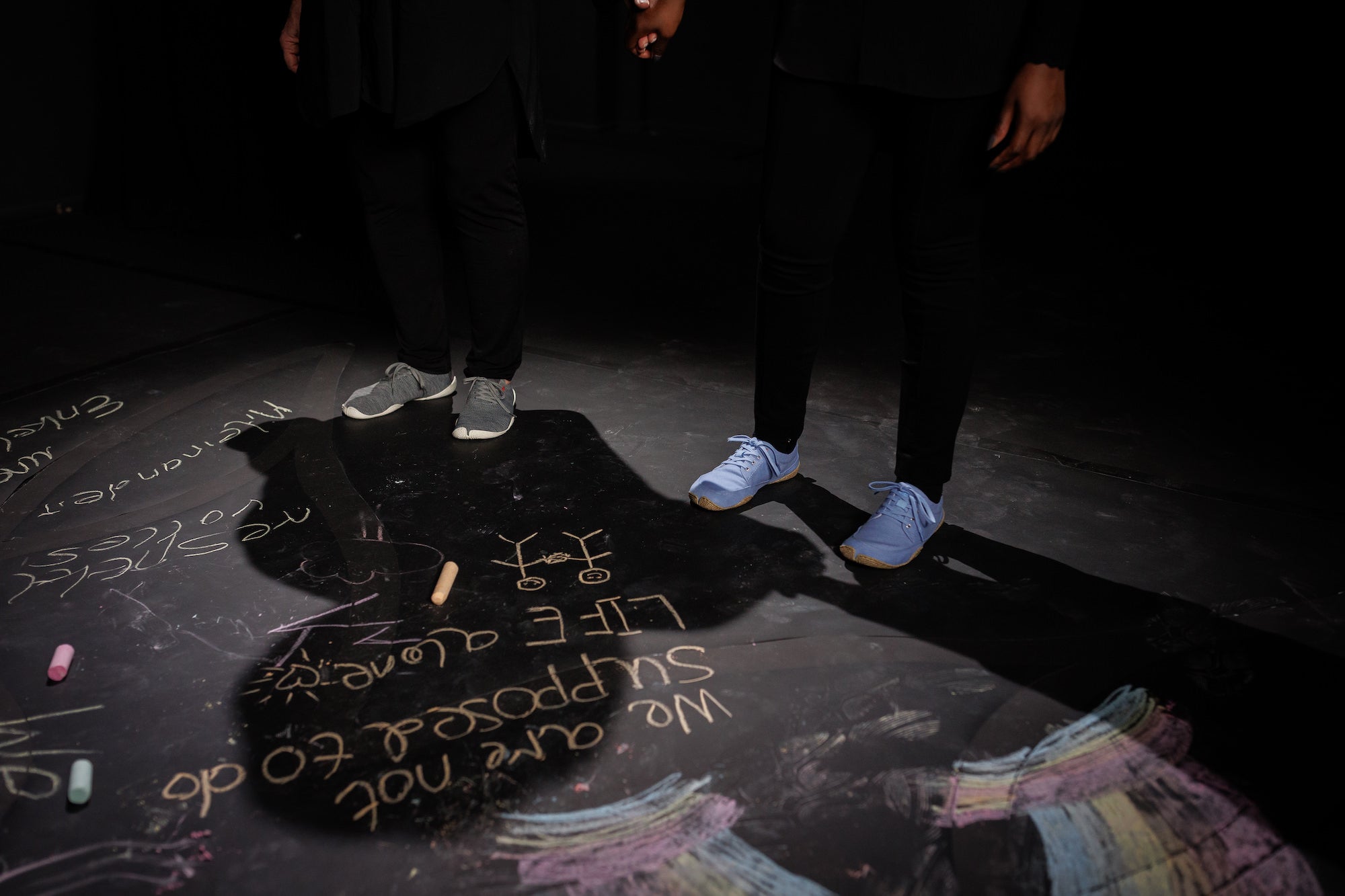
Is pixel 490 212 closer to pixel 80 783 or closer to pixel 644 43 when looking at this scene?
pixel 644 43

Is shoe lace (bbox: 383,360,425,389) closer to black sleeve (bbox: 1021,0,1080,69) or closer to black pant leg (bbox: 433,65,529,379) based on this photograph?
black pant leg (bbox: 433,65,529,379)

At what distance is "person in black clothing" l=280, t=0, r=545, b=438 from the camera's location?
1.63 m

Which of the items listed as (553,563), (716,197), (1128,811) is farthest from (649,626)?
(716,197)

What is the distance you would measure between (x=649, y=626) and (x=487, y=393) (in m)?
0.77

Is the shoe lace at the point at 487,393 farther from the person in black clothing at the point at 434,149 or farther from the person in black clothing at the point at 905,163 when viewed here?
the person in black clothing at the point at 905,163

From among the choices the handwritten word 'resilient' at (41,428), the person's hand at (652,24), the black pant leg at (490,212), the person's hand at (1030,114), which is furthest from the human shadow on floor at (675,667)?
the person's hand at (652,24)

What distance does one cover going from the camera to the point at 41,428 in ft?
6.37

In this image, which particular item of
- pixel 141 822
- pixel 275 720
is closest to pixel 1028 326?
pixel 275 720

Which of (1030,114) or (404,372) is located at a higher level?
(1030,114)

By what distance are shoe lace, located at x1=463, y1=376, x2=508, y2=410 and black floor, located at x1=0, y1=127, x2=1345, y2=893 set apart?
76 mm

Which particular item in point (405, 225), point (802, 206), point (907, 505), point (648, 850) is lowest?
point (648, 850)

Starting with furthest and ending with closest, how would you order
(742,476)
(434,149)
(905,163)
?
1. (434,149)
2. (742,476)
3. (905,163)

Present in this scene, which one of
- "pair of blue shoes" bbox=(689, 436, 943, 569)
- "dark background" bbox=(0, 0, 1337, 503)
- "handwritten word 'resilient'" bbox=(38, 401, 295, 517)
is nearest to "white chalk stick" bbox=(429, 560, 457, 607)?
"pair of blue shoes" bbox=(689, 436, 943, 569)

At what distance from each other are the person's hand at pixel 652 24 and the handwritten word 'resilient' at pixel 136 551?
94cm
